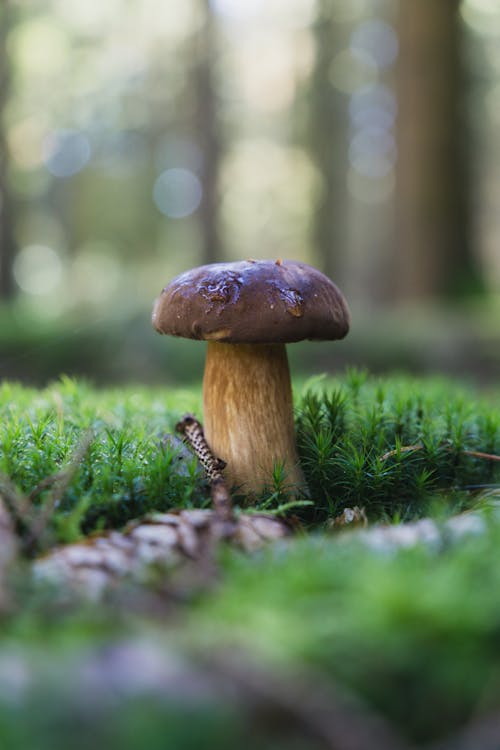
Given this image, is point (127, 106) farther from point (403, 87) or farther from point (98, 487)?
point (98, 487)

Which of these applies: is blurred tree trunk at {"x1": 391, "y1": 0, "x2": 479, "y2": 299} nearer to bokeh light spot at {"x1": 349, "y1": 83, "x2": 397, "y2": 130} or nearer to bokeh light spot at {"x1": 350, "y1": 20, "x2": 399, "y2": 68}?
bokeh light spot at {"x1": 350, "y1": 20, "x2": 399, "y2": 68}

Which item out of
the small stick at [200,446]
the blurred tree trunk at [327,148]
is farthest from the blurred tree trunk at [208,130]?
the small stick at [200,446]

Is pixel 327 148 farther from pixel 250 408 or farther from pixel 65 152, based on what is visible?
pixel 250 408

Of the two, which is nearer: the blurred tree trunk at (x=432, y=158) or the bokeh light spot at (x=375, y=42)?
the blurred tree trunk at (x=432, y=158)

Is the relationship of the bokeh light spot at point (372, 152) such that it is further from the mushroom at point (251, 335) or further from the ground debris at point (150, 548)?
the ground debris at point (150, 548)

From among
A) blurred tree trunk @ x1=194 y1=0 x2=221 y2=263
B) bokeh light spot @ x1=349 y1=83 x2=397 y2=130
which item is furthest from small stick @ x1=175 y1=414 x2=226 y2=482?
bokeh light spot @ x1=349 y1=83 x2=397 y2=130

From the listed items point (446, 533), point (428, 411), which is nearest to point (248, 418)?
point (428, 411)

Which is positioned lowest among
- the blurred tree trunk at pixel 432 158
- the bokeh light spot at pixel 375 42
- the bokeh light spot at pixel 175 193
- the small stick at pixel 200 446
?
the small stick at pixel 200 446
